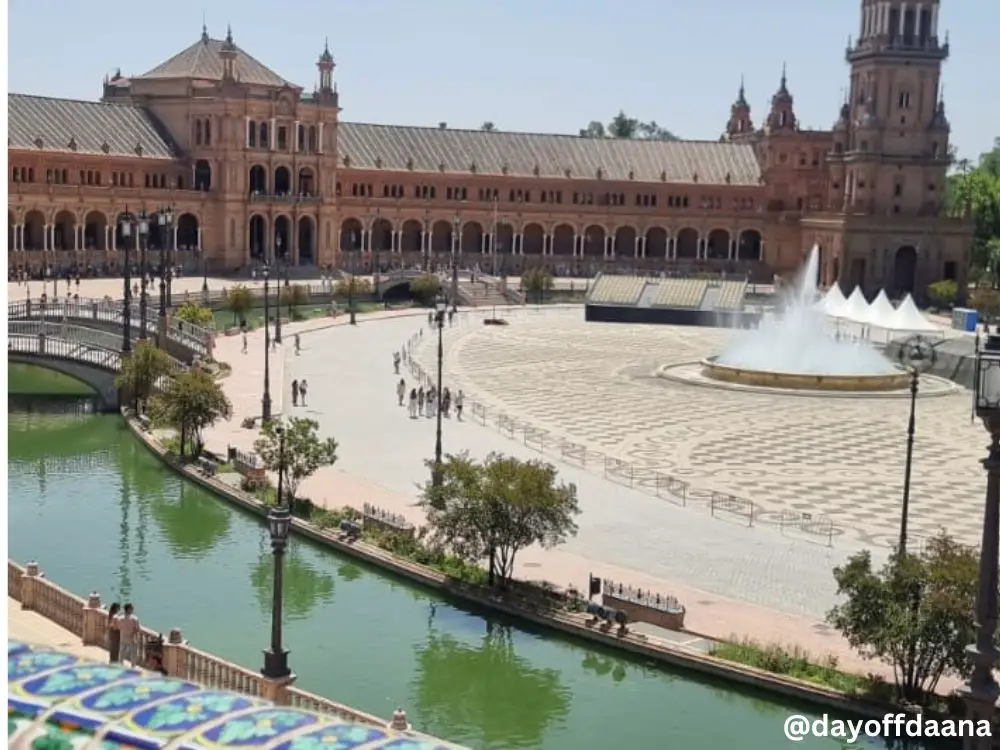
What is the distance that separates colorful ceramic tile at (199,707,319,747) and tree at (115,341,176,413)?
34763 mm

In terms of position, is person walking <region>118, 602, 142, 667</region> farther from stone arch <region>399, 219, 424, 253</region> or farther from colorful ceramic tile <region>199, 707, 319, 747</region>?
stone arch <region>399, 219, 424, 253</region>

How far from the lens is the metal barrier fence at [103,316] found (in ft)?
187

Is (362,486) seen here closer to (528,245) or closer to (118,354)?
(118,354)

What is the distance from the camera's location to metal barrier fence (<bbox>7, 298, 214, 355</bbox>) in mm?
56938

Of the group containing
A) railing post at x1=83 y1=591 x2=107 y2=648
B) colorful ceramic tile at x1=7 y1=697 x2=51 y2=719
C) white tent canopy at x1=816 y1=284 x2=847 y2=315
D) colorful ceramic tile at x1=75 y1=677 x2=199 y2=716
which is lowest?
railing post at x1=83 y1=591 x2=107 y2=648

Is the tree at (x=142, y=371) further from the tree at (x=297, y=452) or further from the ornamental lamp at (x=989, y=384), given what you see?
the ornamental lamp at (x=989, y=384)

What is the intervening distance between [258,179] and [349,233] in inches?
398

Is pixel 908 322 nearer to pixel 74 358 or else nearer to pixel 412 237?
pixel 412 237

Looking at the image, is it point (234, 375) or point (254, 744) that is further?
point (234, 375)

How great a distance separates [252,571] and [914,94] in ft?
272

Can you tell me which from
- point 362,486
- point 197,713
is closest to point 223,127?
point 362,486

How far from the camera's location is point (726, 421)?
49.9 m

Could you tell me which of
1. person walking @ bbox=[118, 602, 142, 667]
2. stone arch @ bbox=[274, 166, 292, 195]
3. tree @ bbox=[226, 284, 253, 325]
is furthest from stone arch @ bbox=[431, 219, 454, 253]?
person walking @ bbox=[118, 602, 142, 667]

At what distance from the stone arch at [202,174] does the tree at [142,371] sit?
53527mm
